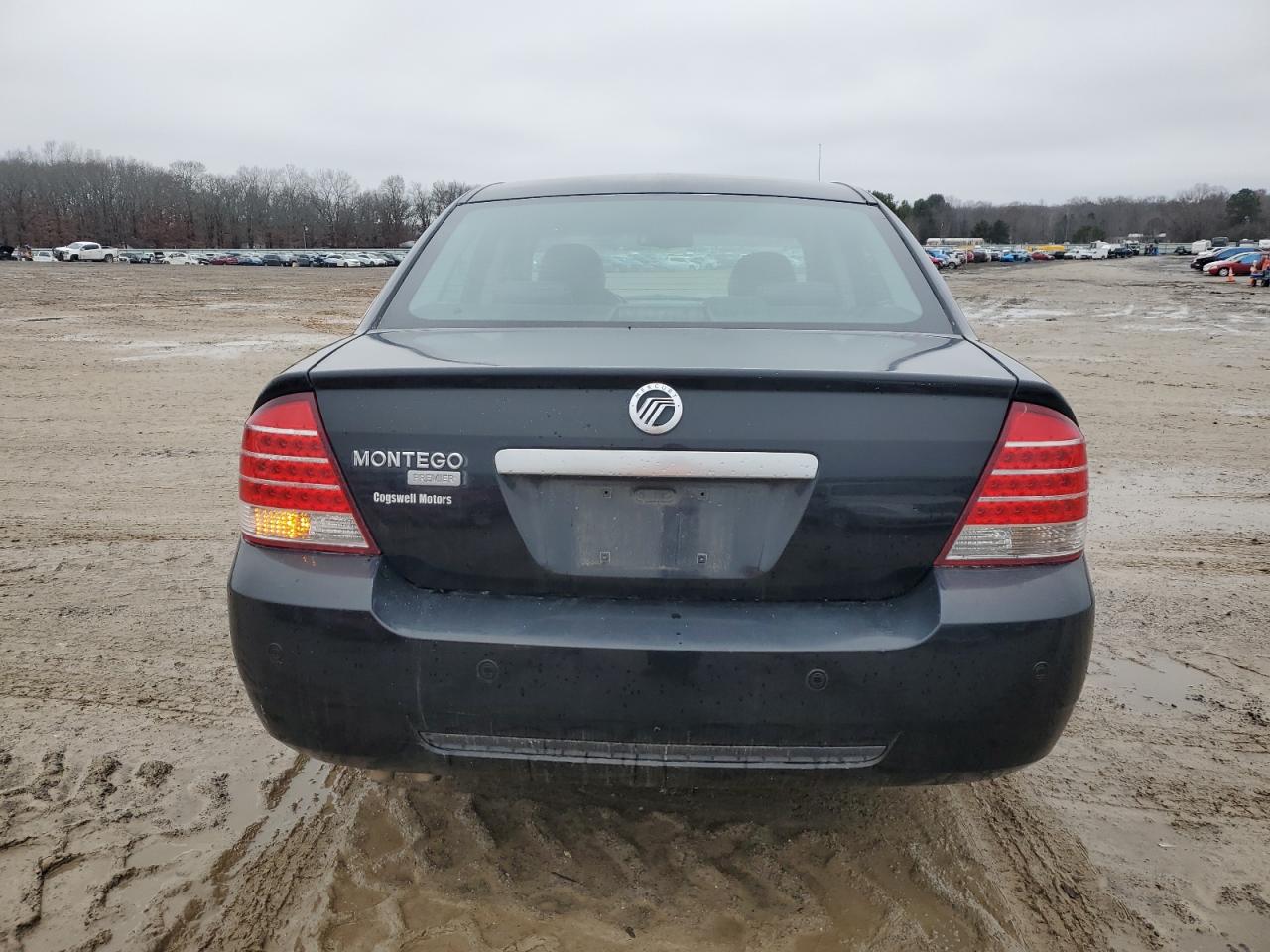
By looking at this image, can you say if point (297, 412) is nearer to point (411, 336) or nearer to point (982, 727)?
point (411, 336)

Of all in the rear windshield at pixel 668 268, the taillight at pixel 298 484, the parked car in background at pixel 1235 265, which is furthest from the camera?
the parked car in background at pixel 1235 265

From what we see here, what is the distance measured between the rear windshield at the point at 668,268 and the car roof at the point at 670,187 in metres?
0.05

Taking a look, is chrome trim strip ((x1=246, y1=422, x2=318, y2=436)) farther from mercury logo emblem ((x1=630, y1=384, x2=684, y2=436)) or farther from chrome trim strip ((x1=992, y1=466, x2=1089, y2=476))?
chrome trim strip ((x1=992, y1=466, x2=1089, y2=476))

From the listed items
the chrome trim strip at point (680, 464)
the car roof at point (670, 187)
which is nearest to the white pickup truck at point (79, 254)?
the car roof at point (670, 187)

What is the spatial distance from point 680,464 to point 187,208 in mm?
149598

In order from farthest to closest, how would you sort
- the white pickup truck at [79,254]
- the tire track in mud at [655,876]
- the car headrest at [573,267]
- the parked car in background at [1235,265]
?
the white pickup truck at [79,254] → the parked car in background at [1235,265] → the car headrest at [573,267] → the tire track in mud at [655,876]

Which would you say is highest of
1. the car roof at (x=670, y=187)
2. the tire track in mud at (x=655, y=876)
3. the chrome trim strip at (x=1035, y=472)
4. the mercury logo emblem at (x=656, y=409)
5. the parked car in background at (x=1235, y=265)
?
the parked car in background at (x=1235, y=265)

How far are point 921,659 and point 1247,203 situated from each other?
171 meters

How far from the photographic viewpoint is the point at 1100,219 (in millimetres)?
179500

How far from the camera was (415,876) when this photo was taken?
2439mm

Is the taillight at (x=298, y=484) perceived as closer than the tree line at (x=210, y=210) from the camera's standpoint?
Yes

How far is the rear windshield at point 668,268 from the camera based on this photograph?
2.64m

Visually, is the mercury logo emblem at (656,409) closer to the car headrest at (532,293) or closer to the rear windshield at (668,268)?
the rear windshield at (668,268)

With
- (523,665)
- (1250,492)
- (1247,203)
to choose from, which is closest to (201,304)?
(1250,492)
